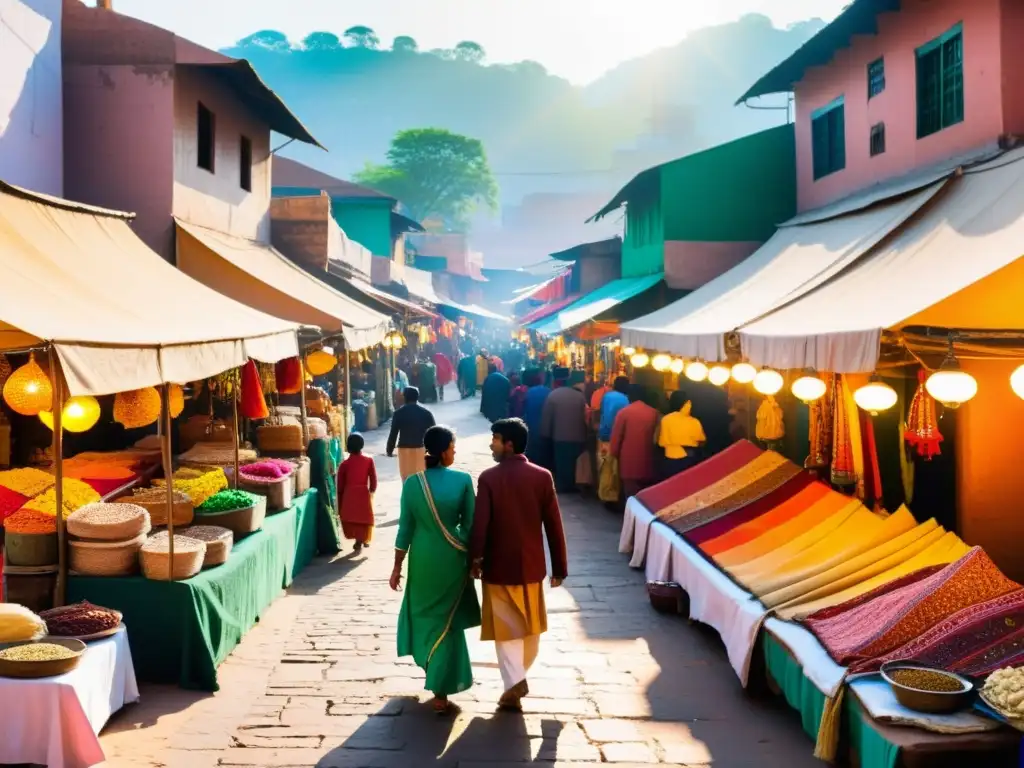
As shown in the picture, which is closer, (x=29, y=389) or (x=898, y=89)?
(x=29, y=389)

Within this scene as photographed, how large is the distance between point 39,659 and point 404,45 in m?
150

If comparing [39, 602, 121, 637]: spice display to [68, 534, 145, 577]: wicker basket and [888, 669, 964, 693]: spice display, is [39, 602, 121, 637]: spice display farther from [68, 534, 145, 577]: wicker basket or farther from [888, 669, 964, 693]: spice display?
[888, 669, 964, 693]: spice display

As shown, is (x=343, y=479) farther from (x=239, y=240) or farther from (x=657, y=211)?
(x=657, y=211)

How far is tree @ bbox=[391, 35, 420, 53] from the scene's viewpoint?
5719 inches

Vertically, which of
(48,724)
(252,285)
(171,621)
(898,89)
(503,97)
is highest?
(503,97)

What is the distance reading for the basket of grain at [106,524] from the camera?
257 inches

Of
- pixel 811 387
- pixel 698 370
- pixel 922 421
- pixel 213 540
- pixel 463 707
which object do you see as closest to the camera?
pixel 463 707

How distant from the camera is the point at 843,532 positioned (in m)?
7.50

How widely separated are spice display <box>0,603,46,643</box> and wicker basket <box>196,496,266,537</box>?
2.37m

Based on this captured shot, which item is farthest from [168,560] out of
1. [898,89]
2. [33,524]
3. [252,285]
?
[898,89]

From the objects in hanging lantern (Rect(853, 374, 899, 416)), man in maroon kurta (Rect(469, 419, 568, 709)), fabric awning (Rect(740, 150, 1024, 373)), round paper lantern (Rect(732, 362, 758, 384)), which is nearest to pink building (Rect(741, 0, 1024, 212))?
fabric awning (Rect(740, 150, 1024, 373))

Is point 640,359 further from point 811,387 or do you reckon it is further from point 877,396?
point 877,396

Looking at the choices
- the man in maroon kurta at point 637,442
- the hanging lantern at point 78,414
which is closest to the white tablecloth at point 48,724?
the hanging lantern at point 78,414

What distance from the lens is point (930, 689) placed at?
4773 millimetres
